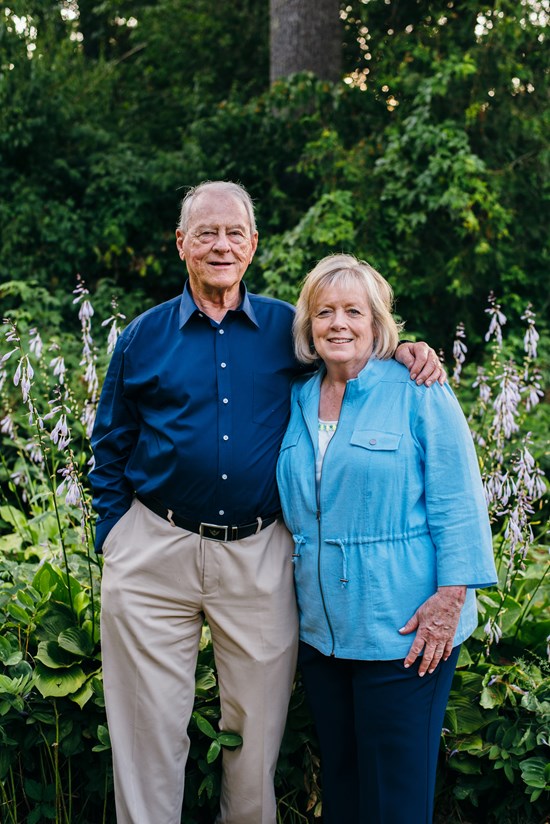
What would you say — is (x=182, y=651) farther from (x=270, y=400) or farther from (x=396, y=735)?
(x=270, y=400)

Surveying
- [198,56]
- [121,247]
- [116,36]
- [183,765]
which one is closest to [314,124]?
[121,247]

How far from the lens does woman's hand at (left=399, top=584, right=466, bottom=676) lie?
236 cm

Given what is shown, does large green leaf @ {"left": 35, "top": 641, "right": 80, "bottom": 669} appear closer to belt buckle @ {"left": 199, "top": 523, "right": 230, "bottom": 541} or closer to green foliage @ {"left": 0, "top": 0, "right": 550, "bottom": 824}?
green foliage @ {"left": 0, "top": 0, "right": 550, "bottom": 824}

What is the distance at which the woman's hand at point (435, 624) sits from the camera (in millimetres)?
2361

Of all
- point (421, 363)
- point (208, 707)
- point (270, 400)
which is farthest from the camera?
point (208, 707)

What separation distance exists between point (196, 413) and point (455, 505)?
854 mm

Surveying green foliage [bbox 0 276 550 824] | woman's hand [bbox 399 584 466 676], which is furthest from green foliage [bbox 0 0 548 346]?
woman's hand [bbox 399 584 466 676]

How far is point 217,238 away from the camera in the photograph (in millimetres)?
2660

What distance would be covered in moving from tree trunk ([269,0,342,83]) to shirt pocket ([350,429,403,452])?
671 cm

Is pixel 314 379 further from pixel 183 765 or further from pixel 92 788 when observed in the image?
pixel 92 788

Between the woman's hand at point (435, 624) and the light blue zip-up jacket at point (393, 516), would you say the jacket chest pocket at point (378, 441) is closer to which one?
the light blue zip-up jacket at point (393, 516)

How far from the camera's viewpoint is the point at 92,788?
305cm

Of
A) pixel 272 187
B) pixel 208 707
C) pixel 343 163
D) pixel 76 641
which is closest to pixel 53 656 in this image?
pixel 76 641

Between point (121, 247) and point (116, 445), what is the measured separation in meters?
5.72
